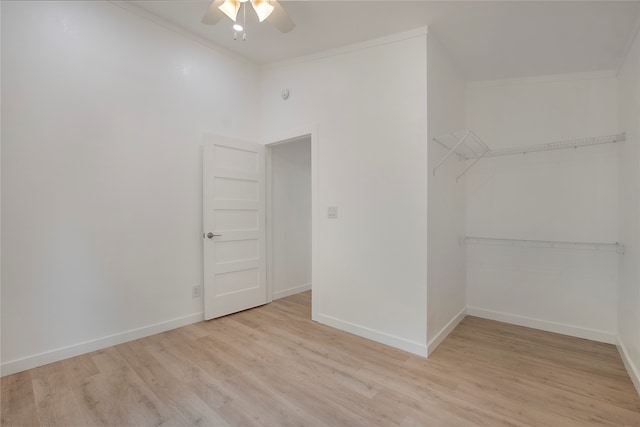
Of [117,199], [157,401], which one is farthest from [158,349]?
[117,199]

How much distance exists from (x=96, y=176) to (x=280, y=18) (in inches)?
78.9

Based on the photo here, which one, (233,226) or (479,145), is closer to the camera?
(479,145)

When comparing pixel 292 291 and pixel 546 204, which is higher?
pixel 546 204

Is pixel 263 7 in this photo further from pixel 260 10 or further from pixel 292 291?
pixel 292 291

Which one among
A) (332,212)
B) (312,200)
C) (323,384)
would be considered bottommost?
(323,384)

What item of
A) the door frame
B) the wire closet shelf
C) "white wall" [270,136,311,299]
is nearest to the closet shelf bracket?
the wire closet shelf

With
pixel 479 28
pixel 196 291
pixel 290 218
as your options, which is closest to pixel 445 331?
pixel 290 218

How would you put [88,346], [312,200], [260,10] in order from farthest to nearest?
[312,200], [88,346], [260,10]

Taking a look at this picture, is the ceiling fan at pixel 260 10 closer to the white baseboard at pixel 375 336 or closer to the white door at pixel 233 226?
the white door at pixel 233 226

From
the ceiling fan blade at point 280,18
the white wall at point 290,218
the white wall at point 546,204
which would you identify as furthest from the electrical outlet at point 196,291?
the white wall at point 546,204

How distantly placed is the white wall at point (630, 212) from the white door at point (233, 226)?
11.2 ft

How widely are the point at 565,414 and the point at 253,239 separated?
3.06m

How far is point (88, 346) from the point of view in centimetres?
242

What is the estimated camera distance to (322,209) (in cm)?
312
